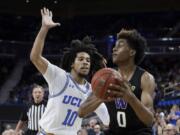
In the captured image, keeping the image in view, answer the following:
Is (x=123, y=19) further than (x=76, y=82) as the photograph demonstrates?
Yes

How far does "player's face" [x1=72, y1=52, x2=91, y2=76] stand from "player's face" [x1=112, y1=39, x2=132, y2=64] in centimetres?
146

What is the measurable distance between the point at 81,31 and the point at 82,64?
2116 centimetres

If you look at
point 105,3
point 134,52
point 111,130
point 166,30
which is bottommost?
point 111,130

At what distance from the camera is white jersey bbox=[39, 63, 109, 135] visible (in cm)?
566

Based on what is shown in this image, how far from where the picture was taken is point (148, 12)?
1086 inches

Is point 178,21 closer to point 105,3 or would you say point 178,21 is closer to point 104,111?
point 105,3

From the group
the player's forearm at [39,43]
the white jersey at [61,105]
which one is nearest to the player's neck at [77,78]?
the white jersey at [61,105]

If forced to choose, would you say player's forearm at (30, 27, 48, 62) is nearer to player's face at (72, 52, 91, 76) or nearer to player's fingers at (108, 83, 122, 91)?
player's face at (72, 52, 91, 76)

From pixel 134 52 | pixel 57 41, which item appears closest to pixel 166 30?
pixel 57 41

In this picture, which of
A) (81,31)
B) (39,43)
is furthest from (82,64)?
(81,31)

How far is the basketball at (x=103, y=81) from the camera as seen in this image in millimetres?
3795

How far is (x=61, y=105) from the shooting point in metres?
5.68

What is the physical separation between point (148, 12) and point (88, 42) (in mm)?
21630

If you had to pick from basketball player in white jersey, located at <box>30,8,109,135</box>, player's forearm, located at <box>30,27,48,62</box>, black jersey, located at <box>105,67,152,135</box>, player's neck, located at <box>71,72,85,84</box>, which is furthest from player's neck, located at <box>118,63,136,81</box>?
player's neck, located at <box>71,72,85,84</box>
